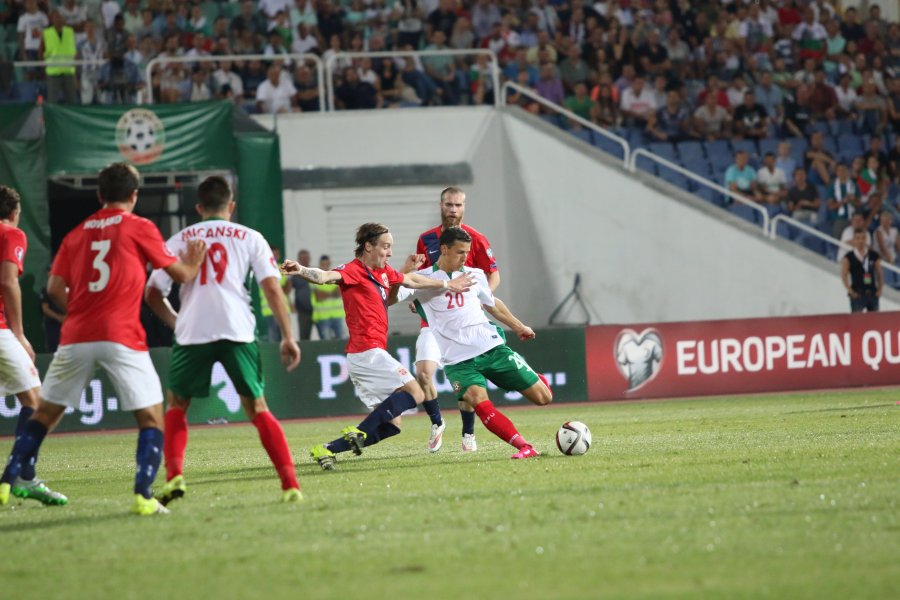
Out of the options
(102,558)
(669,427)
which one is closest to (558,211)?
(669,427)

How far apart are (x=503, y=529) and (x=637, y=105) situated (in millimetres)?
19213

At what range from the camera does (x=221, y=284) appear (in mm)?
8398

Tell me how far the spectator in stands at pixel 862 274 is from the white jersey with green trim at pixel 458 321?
1203 cm

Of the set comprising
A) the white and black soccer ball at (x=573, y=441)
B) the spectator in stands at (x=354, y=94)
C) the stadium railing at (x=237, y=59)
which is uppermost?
the stadium railing at (x=237, y=59)

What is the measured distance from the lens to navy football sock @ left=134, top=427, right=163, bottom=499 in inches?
320

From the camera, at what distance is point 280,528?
24.4ft

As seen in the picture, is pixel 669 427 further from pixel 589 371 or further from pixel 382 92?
pixel 382 92

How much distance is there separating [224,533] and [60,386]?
1629 mm

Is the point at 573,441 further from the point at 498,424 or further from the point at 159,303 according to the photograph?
the point at 159,303

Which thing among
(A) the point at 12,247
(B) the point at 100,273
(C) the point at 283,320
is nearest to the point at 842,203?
(A) the point at 12,247

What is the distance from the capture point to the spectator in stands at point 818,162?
25.0 m

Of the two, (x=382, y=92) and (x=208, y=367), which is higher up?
(x=382, y=92)

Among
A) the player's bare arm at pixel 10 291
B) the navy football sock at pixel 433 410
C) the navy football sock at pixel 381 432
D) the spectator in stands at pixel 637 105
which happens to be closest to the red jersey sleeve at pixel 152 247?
the player's bare arm at pixel 10 291

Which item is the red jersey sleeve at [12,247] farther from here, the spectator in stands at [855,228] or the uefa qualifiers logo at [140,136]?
the spectator in stands at [855,228]
